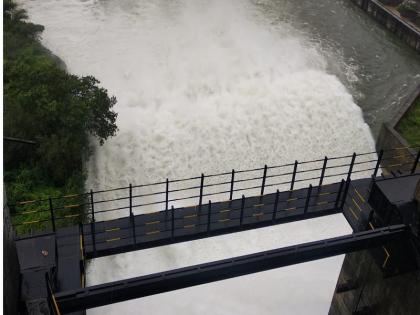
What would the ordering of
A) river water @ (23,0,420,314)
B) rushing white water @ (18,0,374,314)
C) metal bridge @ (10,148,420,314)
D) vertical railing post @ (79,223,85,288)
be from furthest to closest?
river water @ (23,0,420,314)
rushing white water @ (18,0,374,314)
vertical railing post @ (79,223,85,288)
metal bridge @ (10,148,420,314)

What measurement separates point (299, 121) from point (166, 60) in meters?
9.40

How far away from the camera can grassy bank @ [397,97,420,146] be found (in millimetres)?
27484

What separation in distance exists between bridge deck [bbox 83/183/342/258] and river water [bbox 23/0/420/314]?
6986mm

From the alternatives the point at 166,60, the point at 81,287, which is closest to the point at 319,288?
the point at 81,287

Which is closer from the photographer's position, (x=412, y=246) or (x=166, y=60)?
(x=412, y=246)

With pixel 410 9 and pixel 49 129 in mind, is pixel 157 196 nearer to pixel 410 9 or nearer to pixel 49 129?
pixel 49 129

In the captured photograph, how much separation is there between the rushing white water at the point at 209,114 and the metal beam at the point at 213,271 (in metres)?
7.69

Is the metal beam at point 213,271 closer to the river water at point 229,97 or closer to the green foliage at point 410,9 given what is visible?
the river water at point 229,97

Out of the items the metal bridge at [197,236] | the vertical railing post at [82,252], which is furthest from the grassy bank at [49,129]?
the vertical railing post at [82,252]

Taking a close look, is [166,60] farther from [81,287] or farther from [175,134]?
[81,287]

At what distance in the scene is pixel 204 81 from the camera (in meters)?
30.6

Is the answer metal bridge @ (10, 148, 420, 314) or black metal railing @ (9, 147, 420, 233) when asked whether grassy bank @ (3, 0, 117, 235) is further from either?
metal bridge @ (10, 148, 420, 314)

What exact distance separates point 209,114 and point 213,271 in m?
16.1

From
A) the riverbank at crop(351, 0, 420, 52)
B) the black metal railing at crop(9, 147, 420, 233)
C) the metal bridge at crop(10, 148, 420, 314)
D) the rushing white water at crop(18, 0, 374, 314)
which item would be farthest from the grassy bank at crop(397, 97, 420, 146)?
the metal bridge at crop(10, 148, 420, 314)
